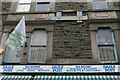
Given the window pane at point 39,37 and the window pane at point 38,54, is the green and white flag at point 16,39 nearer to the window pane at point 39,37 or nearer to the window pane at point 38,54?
the window pane at point 38,54

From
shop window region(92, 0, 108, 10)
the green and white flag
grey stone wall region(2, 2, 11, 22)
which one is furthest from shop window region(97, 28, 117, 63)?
grey stone wall region(2, 2, 11, 22)

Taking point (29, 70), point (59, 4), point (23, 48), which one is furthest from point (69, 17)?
point (29, 70)

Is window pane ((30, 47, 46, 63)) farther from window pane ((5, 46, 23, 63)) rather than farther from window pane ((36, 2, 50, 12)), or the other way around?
window pane ((36, 2, 50, 12))

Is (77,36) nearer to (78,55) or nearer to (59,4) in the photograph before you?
(78,55)

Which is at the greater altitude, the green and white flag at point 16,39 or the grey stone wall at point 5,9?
the grey stone wall at point 5,9

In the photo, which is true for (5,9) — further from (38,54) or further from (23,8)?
(38,54)

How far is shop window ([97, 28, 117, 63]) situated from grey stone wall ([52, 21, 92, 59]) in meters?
0.59

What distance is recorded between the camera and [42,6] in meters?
12.3

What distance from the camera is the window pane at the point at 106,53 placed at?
10008 mm

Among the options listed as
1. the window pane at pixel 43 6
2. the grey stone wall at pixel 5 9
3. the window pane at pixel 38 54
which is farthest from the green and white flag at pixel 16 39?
the window pane at pixel 43 6

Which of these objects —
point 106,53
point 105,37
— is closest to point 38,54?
point 106,53

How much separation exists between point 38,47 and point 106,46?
3607 millimetres

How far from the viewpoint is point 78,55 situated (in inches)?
399

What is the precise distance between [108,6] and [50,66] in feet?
16.9
